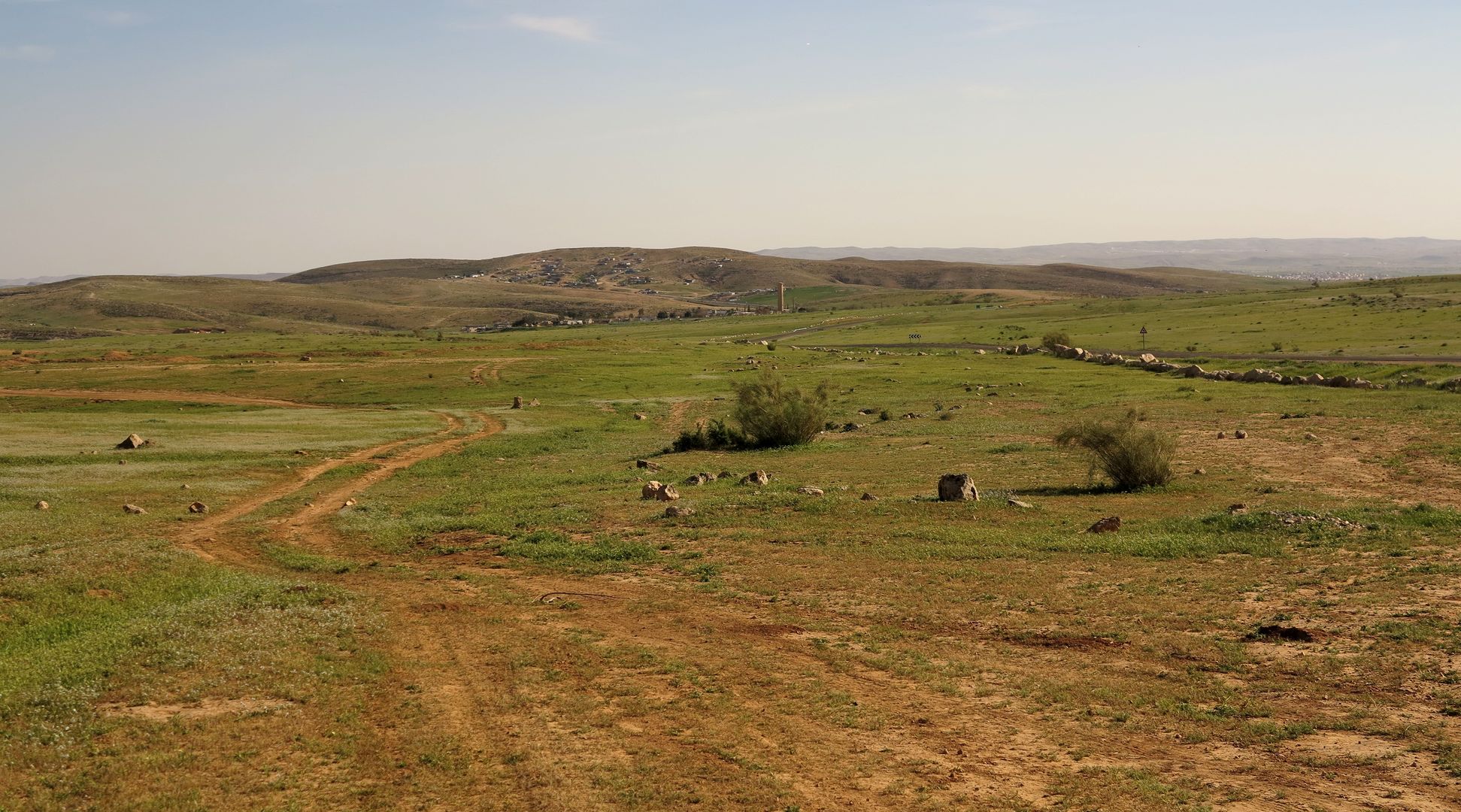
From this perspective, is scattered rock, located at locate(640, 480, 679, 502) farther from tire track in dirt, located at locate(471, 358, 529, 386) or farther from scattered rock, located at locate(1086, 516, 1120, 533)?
tire track in dirt, located at locate(471, 358, 529, 386)

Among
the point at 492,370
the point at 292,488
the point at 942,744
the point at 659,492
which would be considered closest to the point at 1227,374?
the point at 659,492

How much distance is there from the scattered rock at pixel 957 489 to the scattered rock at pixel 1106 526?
3.45 m

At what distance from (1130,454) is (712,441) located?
17.6 metres

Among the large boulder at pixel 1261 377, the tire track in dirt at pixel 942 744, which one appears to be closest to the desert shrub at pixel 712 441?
the tire track in dirt at pixel 942 744

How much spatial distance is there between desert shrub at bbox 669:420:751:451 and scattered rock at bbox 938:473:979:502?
15951mm

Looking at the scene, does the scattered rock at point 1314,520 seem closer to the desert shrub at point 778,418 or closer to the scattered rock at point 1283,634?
the scattered rock at point 1283,634

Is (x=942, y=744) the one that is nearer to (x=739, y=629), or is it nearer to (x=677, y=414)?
(x=739, y=629)

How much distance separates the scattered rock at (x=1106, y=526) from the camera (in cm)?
2217

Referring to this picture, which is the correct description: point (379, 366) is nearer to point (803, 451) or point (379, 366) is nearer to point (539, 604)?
point (803, 451)

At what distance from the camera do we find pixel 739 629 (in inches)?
656

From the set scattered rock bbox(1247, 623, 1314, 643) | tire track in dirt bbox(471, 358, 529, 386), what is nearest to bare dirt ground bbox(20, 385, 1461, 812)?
scattered rock bbox(1247, 623, 1314, 643)

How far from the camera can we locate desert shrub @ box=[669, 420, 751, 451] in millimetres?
41062

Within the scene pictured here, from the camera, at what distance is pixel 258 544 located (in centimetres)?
2403

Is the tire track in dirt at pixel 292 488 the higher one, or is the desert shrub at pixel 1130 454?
the desert shrub at pixel 1130 454
